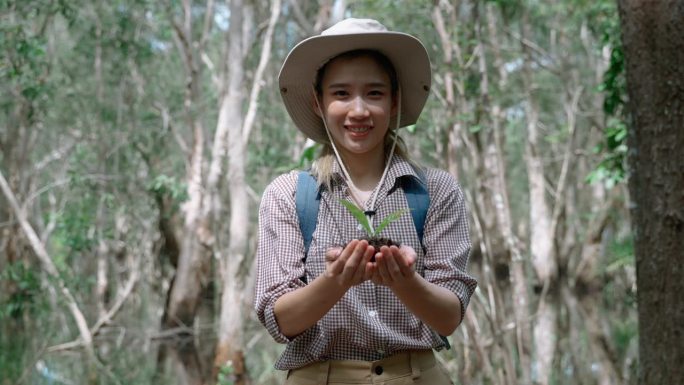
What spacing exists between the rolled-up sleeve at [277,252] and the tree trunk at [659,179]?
170 centimetres

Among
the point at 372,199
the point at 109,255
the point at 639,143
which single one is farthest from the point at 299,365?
the point at 109,255

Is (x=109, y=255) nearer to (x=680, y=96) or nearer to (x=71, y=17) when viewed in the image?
(x=71, y=17)

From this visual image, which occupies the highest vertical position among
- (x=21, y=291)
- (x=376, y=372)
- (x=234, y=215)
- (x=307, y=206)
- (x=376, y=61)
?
(x=376, y=61)

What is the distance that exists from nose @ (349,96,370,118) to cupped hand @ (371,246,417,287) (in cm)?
42

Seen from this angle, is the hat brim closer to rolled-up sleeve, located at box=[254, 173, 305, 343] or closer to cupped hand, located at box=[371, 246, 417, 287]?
rolled-up sleeve, located at box=[254, 173, 305, 343]

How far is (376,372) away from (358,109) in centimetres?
61

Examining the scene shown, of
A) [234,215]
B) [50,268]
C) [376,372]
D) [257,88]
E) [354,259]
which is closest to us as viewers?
[354,259]

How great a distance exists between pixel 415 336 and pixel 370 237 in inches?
14.4

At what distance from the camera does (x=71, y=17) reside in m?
10.8

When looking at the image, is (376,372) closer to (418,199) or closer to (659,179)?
(418,199)

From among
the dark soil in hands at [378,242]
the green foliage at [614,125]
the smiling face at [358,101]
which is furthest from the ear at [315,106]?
the green foliage at [614,125]

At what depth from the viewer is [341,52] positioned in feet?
6.96

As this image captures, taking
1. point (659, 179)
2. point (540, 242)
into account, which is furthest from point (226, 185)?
point (659, 179)

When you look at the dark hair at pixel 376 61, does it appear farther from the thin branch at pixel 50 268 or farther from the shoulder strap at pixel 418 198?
the thin branch at pixel 50 268
